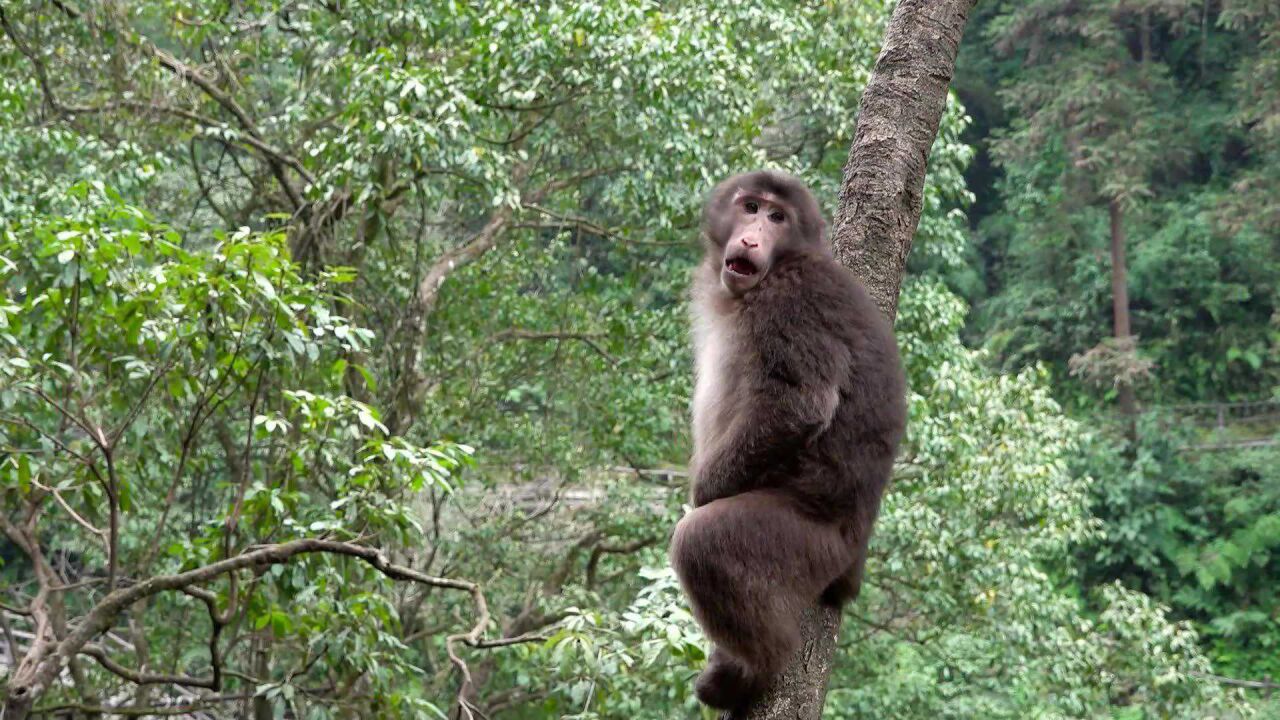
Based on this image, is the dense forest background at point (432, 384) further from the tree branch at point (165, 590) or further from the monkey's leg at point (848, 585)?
the monkey's leg at point (848, 585)

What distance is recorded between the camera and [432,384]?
858cm

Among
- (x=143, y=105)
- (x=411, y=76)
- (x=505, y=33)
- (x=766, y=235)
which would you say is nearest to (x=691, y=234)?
(x=505, y=33)

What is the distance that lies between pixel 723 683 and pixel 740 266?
1.07 meters

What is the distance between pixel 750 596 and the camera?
2.71 m

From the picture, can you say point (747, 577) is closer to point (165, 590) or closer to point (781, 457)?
point (781, 457)

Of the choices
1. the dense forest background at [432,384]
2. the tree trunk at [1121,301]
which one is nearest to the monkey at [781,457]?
the dense forest background at [432,384]

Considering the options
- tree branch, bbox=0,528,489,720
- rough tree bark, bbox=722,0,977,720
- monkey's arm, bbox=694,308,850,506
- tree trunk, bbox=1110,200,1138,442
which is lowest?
tree branch, bbox=0,528,489,720

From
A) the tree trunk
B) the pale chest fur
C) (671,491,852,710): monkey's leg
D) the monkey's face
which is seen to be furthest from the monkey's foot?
the tree trunk

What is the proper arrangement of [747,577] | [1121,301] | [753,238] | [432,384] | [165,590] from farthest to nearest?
[1121,301], [432,384], [165,590], [753,238], [747,577]

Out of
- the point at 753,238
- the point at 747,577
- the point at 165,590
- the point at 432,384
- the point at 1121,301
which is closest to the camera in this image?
the point at 747,577

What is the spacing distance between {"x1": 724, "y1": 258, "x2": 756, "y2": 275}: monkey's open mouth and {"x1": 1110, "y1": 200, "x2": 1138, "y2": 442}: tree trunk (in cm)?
1888

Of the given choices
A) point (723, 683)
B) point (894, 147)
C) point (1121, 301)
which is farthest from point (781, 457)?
Answer: point (1121, 301)

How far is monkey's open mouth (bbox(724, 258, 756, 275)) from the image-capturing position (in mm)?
3164

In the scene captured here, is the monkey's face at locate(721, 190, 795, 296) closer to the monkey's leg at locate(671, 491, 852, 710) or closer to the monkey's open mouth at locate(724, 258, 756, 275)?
the monkey's open mouth at locate(724, 258, 756, 275)
